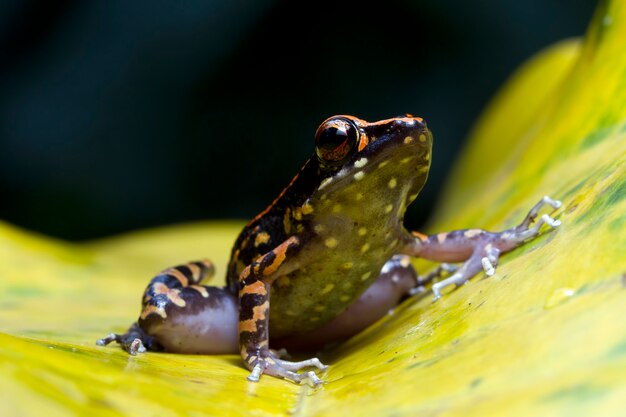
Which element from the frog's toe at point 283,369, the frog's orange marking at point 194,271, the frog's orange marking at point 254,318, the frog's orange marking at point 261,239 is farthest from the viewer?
the frog's orange marking at point 194,271

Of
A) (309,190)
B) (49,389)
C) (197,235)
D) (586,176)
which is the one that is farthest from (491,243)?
(197,235)

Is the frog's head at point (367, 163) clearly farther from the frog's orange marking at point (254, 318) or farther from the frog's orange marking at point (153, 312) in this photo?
the frog's orange marking at point (153, 312)

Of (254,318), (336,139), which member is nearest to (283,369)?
(254,318)

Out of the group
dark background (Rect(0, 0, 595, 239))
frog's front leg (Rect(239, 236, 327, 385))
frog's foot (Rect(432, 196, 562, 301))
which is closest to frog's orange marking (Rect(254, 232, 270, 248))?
frog's front leg (Rect(239, 236, 327, 385))

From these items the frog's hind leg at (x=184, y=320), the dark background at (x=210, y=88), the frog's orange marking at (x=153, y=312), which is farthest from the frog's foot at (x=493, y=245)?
the dark background at (x=210, y=88)

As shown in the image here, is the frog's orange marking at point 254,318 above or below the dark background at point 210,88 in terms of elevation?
below

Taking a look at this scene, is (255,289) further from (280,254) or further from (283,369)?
(283,369)
